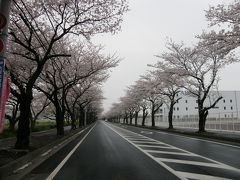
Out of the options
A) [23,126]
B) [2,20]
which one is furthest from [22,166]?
[2,20]

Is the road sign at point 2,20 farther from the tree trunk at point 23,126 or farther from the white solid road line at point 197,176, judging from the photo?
the tree trunk at point 23,126

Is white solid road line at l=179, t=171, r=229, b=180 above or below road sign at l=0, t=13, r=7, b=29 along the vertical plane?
below

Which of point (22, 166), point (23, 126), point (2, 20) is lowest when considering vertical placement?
point (22, 166)

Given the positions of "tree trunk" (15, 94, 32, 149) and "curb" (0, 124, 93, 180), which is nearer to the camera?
"curb" (0, 124, 93, 180)

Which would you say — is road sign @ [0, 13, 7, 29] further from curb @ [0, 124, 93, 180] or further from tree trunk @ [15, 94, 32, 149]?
tree trunk @ [15, 94, 32, 149]

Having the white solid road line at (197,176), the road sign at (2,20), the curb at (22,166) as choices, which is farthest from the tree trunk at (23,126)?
the white solid road line at (197,176)

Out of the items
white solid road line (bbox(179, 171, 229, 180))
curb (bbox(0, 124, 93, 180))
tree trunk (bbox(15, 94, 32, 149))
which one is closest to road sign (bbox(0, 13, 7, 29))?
curb (bbox(0, 124, 93, 180))

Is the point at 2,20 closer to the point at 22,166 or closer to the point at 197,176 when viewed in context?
the point at 22,166

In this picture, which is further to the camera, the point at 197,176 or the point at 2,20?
the point at 197,176

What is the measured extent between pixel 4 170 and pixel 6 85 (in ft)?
9.07

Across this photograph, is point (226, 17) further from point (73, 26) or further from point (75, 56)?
point (75, 56)

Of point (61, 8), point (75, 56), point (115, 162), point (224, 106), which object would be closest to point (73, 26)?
point (61, 8)

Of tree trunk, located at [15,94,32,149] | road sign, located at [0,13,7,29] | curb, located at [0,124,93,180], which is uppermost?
road sign, located at [0,13,7,29]

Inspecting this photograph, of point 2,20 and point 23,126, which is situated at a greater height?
point 2,20
